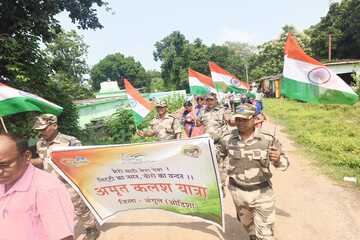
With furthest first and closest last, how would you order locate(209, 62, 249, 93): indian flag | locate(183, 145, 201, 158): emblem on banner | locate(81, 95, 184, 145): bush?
locate(81, 95, 184, 145): bush
locate(209, 62, 249, 93): indian flag
locate(183, 145, 201, 158): emblem on banner

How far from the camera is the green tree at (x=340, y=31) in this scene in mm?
36953

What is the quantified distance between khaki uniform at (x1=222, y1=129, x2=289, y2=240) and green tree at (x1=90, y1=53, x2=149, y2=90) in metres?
80.5

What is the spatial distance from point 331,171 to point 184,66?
5010 cm

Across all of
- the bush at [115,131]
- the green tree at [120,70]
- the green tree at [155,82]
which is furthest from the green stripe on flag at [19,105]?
the green tree at [120,70]

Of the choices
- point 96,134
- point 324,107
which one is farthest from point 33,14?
point 324,107

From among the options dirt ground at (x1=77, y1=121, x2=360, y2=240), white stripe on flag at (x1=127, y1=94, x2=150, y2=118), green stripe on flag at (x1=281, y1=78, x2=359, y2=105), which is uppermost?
green stripe on flag at (x1=281, y1=78, x2=359, y2=105)

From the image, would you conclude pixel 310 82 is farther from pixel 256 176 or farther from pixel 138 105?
pixel 138 105

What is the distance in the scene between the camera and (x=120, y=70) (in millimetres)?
84125

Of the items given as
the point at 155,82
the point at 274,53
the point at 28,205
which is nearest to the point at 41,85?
the point at 28,205

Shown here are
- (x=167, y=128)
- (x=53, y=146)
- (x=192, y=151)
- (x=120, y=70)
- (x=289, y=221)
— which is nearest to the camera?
(x=192, y=151)

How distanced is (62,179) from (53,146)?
51 cm

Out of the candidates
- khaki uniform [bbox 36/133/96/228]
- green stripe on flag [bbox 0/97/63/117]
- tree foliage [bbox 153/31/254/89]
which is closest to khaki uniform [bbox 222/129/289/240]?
khaki uniform [bbox 36/133/96/228]

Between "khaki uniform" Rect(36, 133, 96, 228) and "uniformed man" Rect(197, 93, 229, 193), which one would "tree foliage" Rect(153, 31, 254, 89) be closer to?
"uniformed man" Rect(197, 93, 229, 193)

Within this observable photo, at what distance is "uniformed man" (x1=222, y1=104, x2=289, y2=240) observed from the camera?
360cm
